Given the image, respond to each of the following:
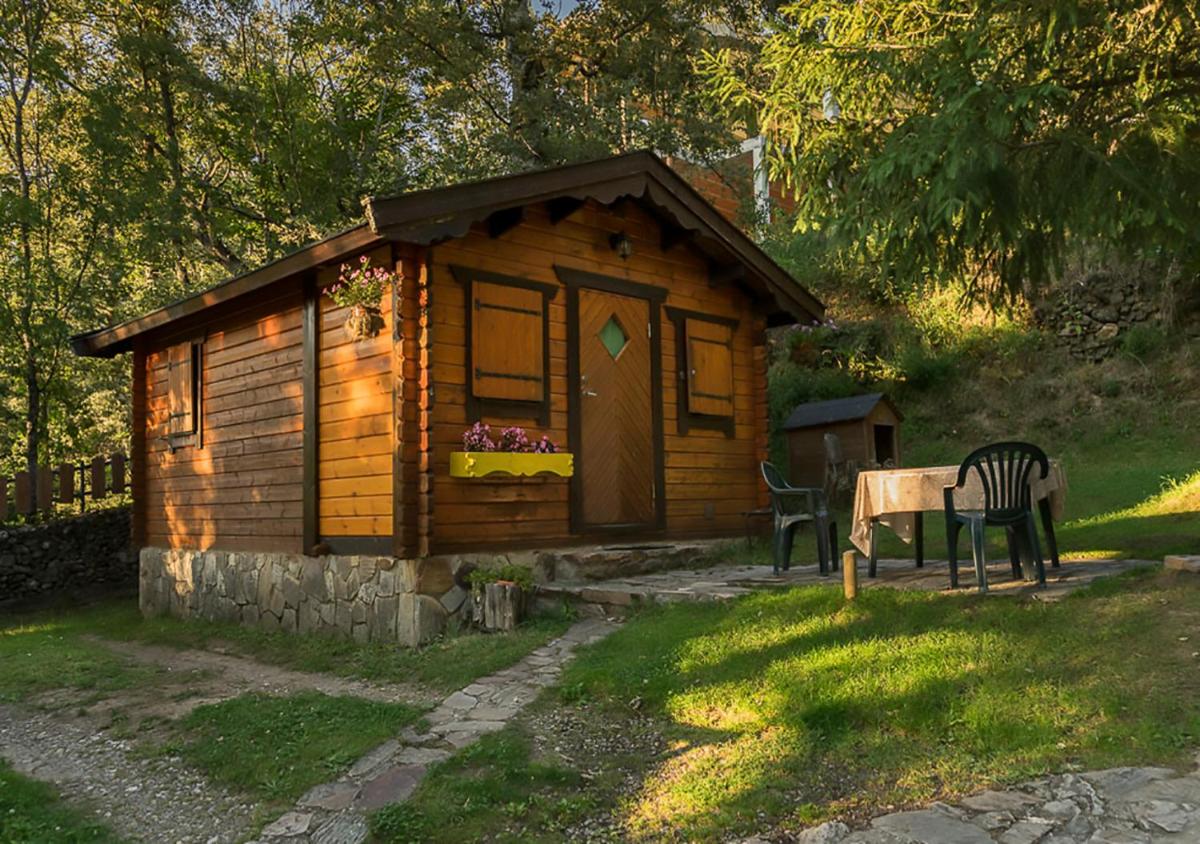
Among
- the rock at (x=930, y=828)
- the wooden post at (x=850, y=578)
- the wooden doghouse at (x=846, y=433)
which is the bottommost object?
the rock at (x=930, y=828)

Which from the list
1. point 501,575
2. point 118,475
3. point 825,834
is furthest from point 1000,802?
point 118,475

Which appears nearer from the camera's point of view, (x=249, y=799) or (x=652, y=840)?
(x=652, y=840)

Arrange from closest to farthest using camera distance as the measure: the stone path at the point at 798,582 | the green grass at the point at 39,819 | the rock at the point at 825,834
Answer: the rock at the point at 825,834 → the green grass at the point at 39,819 → the stone path at the point at 798,582

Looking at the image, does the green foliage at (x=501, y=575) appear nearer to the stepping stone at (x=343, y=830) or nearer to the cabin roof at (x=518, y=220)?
the cabin roof at (x=518, y=220)

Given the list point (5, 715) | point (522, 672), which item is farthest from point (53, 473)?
point (522, 672)

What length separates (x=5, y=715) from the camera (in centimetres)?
594

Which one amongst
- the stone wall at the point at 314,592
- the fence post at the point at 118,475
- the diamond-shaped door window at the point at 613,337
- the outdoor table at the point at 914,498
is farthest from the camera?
the fence post at the point at 118,475

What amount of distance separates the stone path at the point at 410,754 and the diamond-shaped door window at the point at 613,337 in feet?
10.8

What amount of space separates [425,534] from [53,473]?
8.29 meters

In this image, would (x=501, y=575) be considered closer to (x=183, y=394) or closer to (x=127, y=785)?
(x=127, y=785)

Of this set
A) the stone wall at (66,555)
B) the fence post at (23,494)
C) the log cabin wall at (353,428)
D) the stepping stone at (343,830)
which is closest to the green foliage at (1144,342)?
the log cabin wall at (353,428)

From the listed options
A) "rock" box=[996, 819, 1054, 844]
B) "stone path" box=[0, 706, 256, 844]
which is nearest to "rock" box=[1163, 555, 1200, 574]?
"rock" box=[996, 819, 1054, 844]

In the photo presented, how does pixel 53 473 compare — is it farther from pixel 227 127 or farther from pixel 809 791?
pixel 809 791

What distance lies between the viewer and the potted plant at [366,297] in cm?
709
